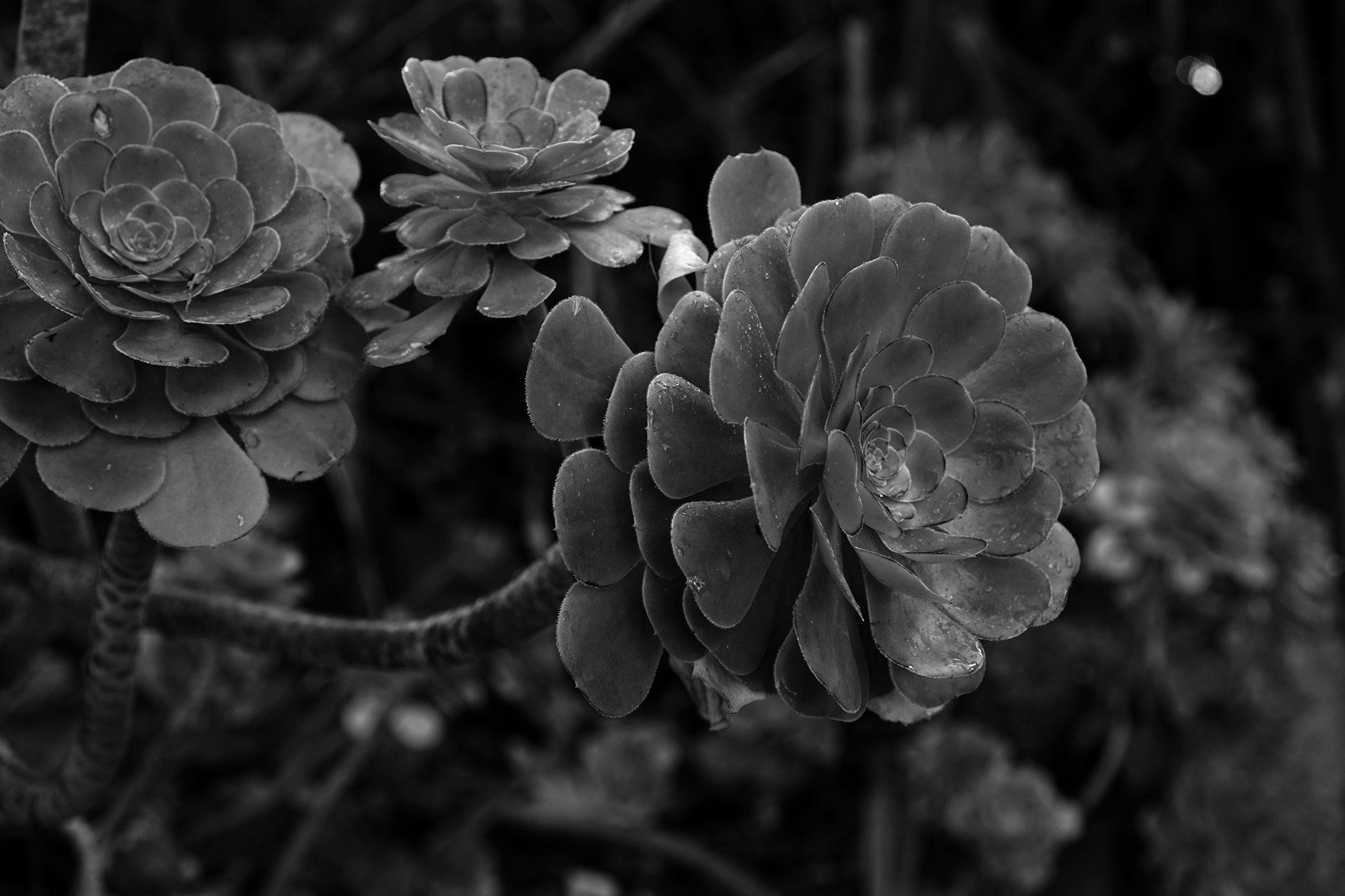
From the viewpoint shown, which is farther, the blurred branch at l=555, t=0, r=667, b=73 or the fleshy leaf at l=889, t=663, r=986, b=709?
the blurred branch at l=555, t=0, r=667, b=73

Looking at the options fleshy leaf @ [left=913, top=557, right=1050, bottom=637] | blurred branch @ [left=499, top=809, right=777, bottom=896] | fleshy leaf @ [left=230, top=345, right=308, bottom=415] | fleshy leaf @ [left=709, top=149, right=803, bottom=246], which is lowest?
blurred branch @ [left=499, top=809, right=777, bottom=896]

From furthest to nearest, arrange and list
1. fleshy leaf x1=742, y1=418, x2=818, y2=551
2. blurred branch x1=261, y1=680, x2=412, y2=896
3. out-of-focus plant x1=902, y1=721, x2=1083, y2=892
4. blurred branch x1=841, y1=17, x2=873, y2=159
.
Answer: blurred branch x1=841, y1=17, x2=873, y2=159, out-of-focus plant x1=902, y1=721, x2=1083, y2=892, blurred branch x1=261, y1=680, x2=412, y2=896, fleshy leaf x1=742, y1=418, x2=818, y2=551

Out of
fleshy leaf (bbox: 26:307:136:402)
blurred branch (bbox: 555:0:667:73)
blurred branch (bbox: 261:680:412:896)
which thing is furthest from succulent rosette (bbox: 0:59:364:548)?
blurred branch (bbox: 555:0:667:73)

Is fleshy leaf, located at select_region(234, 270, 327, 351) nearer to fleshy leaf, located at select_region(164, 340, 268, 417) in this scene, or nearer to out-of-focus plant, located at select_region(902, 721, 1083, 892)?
fleshy leaf, located at select_region(164, 340, 268, 417)

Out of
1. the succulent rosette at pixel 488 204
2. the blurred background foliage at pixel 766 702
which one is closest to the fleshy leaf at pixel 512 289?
the succulent rosette at pixel 488 204

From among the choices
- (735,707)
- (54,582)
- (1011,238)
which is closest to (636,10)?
(1011,238)

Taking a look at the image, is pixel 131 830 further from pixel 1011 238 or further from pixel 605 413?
pixel 1011 238

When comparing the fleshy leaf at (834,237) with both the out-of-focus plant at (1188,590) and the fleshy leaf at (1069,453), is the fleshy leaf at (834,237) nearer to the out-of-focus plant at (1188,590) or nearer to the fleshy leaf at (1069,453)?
the fleshy leaf at (1069,453)
